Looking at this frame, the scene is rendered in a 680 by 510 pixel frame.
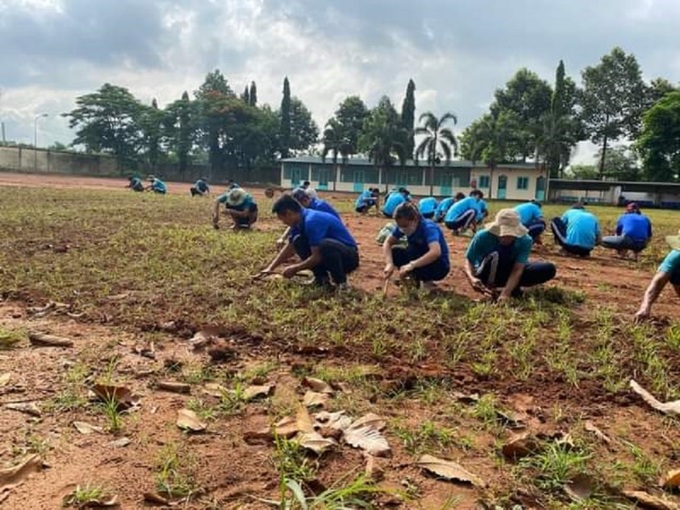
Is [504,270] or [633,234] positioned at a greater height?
[633,234]

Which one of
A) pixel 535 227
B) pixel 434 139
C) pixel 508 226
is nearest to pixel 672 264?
pixel 508 226

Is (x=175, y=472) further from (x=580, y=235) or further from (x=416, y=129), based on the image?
(x=416, y=129)

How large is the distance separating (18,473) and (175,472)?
0.60 m

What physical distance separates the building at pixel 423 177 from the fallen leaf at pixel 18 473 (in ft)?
155

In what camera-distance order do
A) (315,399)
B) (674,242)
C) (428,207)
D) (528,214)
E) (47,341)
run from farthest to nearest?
(428,207)
(528,214)
(674,242)
(47,341)
(315,399)

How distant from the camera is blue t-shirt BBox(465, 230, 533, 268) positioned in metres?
5.42

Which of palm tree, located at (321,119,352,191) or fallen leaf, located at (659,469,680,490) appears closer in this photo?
fallen leaf, located at (659,469,680,490)

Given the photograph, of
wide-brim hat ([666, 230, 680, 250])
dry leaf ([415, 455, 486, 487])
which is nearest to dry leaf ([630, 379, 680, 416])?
dry leaf ([415, 455, 486, 487])

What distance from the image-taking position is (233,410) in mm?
2971

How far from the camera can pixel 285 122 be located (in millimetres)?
62969

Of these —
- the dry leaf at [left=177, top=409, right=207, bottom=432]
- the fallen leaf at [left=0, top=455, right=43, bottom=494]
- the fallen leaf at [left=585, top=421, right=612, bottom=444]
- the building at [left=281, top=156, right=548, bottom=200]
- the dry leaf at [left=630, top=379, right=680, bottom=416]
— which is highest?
the building at [left=281, top=156, right=548, bottom=200]

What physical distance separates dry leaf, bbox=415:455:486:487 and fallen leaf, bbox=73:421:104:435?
1.46 m

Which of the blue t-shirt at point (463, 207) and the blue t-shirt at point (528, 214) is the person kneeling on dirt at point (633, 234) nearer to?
the blue t-shirt at point (528, 214)

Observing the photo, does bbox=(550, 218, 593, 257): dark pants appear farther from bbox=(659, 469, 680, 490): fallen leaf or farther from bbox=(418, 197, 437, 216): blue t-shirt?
bbox=(659, 469, 680, 490): fallen leaf
